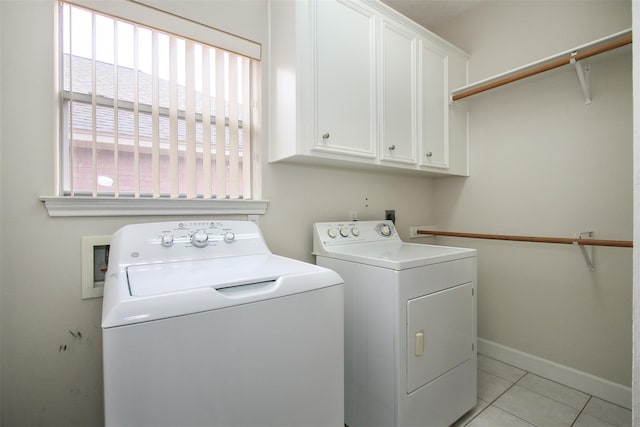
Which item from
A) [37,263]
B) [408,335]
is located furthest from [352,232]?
[37,263]

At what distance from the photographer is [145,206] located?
50.1 inches

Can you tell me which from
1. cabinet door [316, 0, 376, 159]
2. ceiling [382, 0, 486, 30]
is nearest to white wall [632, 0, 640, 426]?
cabinet door [316, 0, 376, 159]

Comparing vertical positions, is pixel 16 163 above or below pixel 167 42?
below

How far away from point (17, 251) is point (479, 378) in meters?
2.53

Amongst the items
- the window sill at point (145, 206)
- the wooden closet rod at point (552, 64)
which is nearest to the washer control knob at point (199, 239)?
the window sill at point (145, 206)

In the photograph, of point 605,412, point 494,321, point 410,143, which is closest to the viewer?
point 605,412

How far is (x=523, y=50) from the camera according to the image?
6.57 feet

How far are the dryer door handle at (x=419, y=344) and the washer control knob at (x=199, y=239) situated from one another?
1016 mm

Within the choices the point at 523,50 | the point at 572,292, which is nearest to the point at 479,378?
the point at 572,292

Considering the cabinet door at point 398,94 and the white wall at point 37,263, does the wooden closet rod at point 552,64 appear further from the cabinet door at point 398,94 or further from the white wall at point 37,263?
the white wall at point 37,263

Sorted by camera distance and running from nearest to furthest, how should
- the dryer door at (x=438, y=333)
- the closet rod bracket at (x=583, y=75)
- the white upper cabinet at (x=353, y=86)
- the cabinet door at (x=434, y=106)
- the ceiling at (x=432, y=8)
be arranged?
the dryer door at (x=438, y=333) < the white upper cabinet at (x=353, y=86) < the closet rod bracket at (x=583, y=75) < the cabinet door at (x=434, y=106) < the ceiling at (x=432, y=8)

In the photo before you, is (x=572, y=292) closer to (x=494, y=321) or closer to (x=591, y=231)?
(x=591, y=231)

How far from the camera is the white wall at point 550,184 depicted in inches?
64.9

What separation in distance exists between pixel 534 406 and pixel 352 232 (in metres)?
1.41
